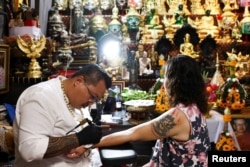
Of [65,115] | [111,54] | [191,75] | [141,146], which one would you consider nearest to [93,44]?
[111,54]

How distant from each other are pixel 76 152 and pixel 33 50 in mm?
2136

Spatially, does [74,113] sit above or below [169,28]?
below

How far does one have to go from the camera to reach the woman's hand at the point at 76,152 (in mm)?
1438

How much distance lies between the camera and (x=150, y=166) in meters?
1.86

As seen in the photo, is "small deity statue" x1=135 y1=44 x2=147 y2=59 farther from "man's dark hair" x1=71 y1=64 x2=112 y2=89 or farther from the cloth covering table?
"man's dark hair" x1=71 y1=64 x2=112 y2=89

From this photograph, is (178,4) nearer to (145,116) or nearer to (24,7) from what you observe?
(24,7)

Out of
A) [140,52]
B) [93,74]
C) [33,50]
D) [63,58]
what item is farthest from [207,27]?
[93,74]

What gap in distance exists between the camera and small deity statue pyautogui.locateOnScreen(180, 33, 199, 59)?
455 centimetres

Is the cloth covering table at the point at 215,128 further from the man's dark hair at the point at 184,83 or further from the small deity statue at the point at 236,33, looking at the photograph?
the small deity statue at the point at 236,33

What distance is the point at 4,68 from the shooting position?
10.4 feet

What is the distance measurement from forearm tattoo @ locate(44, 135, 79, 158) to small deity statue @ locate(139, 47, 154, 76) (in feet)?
9.97

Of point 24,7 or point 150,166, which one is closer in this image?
point 150,166

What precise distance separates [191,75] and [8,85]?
6.41ft

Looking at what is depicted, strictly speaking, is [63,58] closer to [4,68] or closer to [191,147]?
[4,68]
